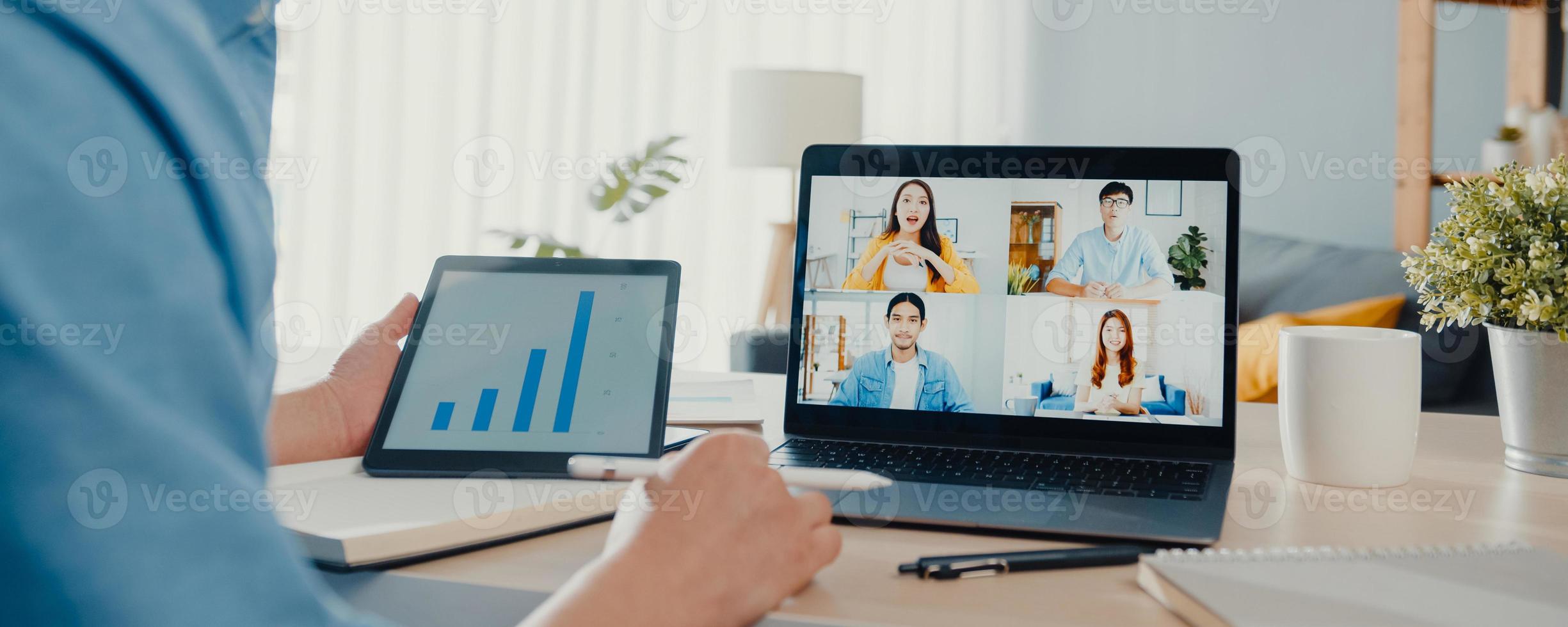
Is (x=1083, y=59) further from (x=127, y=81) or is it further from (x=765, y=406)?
(x=127, y=81)

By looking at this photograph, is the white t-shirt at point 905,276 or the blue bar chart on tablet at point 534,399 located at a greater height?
the white t-shirt at point 905,276

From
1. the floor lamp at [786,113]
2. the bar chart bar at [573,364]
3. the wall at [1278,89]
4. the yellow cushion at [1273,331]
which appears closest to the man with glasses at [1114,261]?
the bar chart bar at [573,364]

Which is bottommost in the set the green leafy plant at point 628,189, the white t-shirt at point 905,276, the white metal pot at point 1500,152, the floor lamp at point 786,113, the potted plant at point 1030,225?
the white t-shirt at point 905,276

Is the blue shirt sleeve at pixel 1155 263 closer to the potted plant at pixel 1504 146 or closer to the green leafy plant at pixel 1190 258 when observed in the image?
the green leafy plant at pixel 1190 258

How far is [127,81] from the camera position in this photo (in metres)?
0.30

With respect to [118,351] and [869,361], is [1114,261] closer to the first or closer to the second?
[869,361]

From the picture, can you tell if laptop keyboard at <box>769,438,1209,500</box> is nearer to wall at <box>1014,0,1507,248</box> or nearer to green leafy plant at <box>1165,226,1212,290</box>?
green leafy plant at <box>1165,226,1212,290</box>

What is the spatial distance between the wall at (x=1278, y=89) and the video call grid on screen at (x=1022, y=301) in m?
2.33

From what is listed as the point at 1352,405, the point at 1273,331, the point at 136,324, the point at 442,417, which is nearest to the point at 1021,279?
the point at 1352,405

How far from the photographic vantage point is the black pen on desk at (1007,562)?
1.77 feet

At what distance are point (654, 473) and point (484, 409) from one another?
0.25 m

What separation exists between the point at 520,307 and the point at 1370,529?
0.61 meters

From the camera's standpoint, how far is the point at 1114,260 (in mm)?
842

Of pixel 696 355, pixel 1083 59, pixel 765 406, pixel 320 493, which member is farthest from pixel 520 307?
pixel 1083 59
